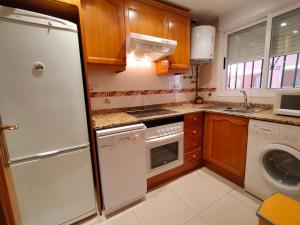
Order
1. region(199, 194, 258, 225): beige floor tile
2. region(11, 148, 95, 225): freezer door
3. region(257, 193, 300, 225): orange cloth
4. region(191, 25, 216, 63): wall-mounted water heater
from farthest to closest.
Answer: region(191, 25, 216, 63): wall-mounted water heater → region(199, 194, 258, 225): beige floor tile → region(11, 148, 95, 225): freezer door → region(257, 193, 300, 225): orange cloth

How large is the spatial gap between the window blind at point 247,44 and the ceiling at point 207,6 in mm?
400

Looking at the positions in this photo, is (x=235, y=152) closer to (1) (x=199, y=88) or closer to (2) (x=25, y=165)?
(1) (x=199, y=88)

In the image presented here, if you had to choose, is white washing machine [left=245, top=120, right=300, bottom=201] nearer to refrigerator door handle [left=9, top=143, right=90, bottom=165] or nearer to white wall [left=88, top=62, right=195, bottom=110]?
white wall [left=88, top=62, right=195, bottom=110]

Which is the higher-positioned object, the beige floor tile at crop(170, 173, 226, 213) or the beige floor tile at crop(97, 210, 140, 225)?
the beige floor tile at crop(170, 173, 226, 213)

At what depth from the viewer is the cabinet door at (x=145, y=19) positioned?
1.58 m

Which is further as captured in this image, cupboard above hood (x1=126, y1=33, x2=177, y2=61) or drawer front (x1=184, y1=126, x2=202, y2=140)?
drawer front (x1=184, y1=126, x2=202, y2=140)

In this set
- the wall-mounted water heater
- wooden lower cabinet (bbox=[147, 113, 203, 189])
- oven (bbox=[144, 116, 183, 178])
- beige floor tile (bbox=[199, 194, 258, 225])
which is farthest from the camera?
the wall-mounted water heater

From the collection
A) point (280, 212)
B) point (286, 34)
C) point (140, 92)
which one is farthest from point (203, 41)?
point (280, 212)

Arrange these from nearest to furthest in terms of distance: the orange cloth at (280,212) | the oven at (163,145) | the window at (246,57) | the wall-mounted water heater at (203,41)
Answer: the orange cloth at (280,212) < the oven at (163,145) < the window at (246,57) < the wall-mounted water heater at (203,41)

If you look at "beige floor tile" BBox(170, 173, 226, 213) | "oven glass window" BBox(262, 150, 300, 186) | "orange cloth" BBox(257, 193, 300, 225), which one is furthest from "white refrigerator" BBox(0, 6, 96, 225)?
"oven glass window" BBox(262, 150, 300, 186)

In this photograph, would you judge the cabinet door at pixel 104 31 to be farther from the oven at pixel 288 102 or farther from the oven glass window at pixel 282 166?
the oven glass window at pixel 282 166

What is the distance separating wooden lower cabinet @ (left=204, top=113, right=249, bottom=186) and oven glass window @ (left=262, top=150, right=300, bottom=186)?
0.71 feet

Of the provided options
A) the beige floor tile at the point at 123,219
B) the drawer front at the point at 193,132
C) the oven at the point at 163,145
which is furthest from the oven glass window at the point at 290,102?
the beige floor tile at the point at 123,219

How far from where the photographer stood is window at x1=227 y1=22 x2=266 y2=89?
6.46 feet
